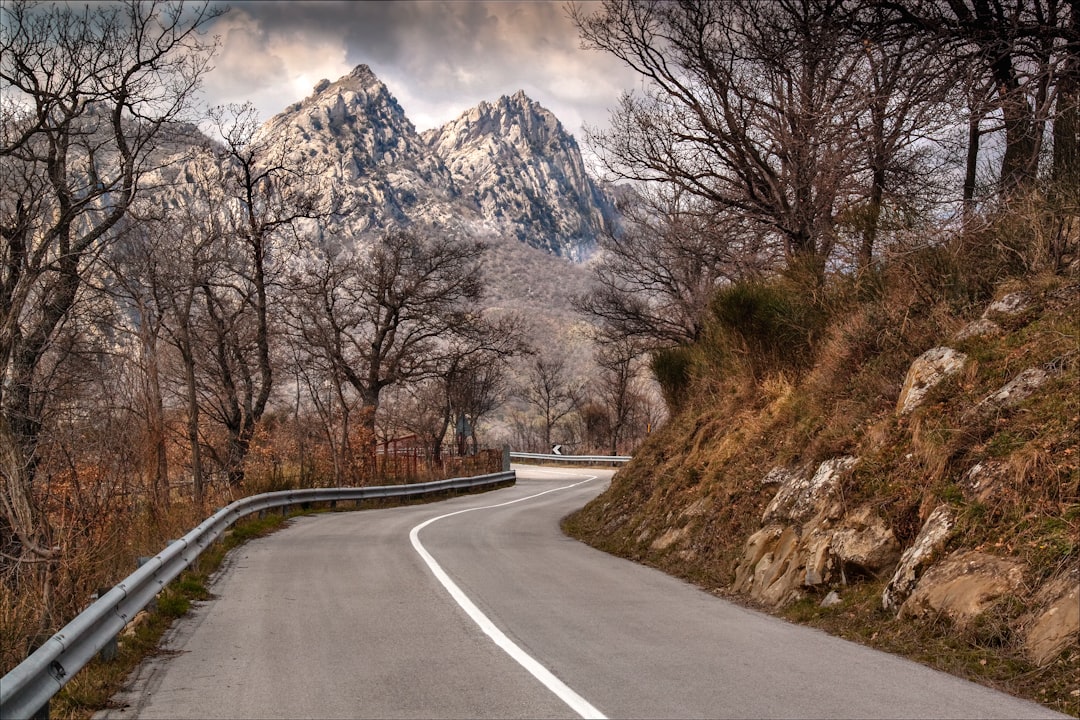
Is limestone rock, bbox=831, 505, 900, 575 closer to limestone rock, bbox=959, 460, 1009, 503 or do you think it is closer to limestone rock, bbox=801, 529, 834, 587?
limestone rock, bbox=801, 529, 834, 587

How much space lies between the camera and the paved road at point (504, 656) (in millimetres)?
5945

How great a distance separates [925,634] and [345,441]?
23.9 m

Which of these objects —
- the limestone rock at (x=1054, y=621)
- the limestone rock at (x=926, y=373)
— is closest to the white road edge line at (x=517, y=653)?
the limestone rock at (x=1054, y=621)

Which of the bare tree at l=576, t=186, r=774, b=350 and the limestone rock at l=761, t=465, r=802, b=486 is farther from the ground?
the bare tree at l=576, t=186, r=774, b=350

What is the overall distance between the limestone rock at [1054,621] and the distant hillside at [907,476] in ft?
0.06

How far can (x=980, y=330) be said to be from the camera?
1123 cm

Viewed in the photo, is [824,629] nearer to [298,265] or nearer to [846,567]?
[846,567]

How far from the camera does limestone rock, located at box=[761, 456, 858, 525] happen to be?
10.9 meters

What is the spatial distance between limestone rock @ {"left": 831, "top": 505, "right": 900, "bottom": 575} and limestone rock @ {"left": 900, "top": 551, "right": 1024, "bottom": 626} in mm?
1035

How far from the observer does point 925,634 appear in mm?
7688

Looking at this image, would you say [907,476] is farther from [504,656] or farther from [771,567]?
[504,656]

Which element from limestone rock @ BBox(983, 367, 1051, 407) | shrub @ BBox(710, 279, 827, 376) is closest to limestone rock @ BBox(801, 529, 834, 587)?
limestone rock @ BBox(983, 367, 1051, 407)

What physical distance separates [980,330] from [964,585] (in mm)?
4539

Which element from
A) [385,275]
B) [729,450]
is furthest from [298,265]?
[729,450]
